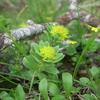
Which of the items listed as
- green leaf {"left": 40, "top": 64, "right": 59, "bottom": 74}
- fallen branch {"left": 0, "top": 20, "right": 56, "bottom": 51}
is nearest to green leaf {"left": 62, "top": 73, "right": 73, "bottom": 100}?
green leaf {"left": 40, "top": 64, "right": 59, "bottom": 74}

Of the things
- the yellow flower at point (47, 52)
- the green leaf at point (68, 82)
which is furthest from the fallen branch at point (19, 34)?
the green leaf at point (68, 82)

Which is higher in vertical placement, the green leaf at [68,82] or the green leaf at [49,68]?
the green leaf at [49,68]

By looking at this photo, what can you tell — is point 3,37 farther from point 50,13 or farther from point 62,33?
point 50,13

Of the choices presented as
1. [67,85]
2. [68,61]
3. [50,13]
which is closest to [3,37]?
[67,85]

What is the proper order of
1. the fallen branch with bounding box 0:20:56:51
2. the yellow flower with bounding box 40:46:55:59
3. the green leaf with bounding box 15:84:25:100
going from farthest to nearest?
1. the fallen branch with bounding box 0:20:56:51
2. the yellow flower with bounding box 40:46:55:59
3. the green leaf with bounding box 15:84:25:100

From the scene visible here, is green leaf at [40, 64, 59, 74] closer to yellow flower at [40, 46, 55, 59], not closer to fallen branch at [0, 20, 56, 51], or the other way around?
yellow flower at [40, 46, 55, 59]

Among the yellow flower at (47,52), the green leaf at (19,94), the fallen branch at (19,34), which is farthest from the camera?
the fallen branch at (19,34)

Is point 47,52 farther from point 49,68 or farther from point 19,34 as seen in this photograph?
point 19,34

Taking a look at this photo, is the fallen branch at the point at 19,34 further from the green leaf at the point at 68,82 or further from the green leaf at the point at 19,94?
the green leaf at the point at 68,82

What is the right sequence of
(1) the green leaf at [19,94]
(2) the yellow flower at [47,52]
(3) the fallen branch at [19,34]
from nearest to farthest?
(1) the green leaf at [19,94]
(2) the yellow flower at [47,52]
(3) the fallen branch at [19,34]

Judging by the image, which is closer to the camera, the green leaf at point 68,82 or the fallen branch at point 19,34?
the green leaf at point 68,82

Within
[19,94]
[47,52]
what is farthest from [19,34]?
[19,94]
